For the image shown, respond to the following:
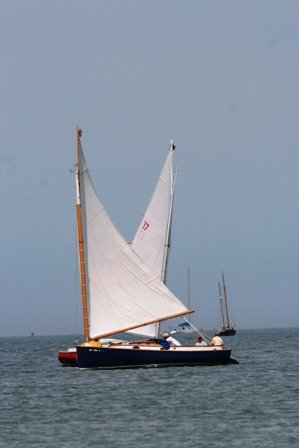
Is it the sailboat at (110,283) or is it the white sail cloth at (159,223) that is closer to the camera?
the sailboat at (110,283)

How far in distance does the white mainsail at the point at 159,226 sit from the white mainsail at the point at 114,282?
4.59m

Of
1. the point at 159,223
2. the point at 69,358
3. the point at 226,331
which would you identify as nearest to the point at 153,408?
the point at 69,358

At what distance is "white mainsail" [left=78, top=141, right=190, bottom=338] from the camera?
65312 millimetres

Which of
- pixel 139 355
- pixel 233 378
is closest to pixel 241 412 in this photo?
pixel 233 378

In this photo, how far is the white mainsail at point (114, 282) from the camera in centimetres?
6531

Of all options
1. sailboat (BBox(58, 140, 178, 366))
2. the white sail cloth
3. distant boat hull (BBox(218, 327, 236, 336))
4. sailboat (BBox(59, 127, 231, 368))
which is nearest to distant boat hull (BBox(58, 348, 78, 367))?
sailboat (BBox(58, 140, 178, 366))

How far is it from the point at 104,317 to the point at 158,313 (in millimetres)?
2682

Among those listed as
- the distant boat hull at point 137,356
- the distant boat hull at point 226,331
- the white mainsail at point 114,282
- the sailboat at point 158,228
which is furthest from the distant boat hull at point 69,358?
the distant boat hull at point 226,331

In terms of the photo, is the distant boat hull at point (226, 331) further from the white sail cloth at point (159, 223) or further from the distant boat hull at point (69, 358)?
the white sail cloth at point (159, 223)

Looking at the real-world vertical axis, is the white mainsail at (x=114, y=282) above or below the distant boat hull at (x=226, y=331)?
below

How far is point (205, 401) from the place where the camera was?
48812mm

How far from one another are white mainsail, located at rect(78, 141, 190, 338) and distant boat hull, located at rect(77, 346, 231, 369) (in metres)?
1.51

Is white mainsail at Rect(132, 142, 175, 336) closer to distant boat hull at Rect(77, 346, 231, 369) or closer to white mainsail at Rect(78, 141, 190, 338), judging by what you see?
white mainsail at Rect(78, 141, 190, 338)

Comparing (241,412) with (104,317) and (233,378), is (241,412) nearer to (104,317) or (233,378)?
(233,378)
